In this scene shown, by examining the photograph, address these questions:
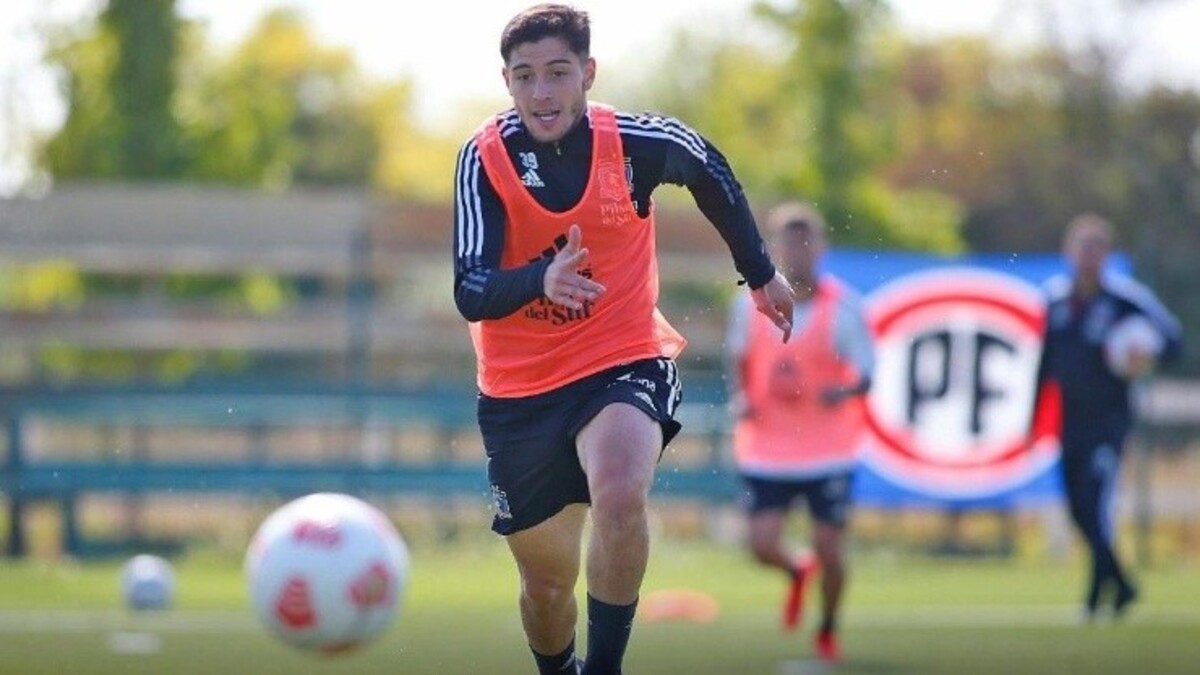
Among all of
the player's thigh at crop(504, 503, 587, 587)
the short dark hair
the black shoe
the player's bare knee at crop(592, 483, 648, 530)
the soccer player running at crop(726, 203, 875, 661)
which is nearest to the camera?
the player's bare knee at crop(592, 483, 648, 530)

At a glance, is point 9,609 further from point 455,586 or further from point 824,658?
point 824,658

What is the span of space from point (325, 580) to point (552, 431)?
1842 millimetres

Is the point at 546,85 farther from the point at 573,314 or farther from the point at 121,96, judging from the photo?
the point at 121,96

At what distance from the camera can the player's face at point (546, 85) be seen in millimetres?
7629

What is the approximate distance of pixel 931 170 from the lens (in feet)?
152

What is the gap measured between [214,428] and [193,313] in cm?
410

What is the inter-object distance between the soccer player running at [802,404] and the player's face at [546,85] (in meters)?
5.16

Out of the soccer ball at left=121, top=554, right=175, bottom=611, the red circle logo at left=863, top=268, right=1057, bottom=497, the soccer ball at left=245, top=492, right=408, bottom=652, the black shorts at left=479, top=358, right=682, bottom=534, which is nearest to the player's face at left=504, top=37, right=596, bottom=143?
the black shorts at left=479, top=358, right=682, bottom=534

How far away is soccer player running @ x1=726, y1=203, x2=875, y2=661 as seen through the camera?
42.6 feet

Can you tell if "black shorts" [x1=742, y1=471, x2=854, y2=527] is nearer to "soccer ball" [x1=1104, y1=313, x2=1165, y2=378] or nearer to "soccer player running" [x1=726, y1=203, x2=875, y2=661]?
"soccer player running" [x1=726, y1=203, x2=875, y2=661]

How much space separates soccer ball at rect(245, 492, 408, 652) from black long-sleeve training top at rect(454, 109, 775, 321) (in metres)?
2.11

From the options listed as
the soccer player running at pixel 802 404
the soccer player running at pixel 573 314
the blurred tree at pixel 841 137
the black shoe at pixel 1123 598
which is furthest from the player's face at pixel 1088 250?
the blurred tree at pixel 841 137

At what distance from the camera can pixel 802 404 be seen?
44.0ft

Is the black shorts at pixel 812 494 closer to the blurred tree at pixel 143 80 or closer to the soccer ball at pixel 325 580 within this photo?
the soccer ball at pixel 325 580
